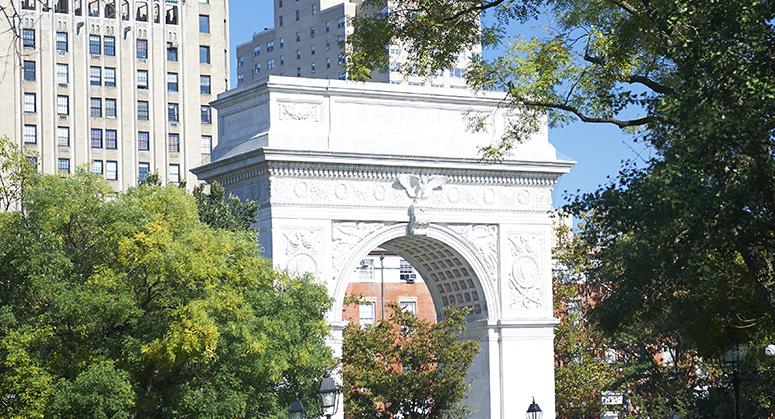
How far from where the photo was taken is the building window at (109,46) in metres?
88.8

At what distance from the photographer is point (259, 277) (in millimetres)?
36781

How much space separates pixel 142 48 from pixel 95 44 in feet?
8.74

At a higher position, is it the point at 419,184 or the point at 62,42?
the point at 62,42

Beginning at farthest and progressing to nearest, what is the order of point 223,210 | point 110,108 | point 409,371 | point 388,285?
point 110,108 → point 388,285 → point 409,371 → point 223,210

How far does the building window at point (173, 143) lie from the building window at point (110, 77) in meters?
4.20

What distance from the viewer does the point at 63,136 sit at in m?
87.2

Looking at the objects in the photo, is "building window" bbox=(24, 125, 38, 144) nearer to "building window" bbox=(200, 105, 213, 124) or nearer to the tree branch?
"building window" bbox=(200, 105, 213, 124)

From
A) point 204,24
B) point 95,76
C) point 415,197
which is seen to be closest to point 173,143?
point 95,76

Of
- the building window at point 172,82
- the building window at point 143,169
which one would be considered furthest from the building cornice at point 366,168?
the building window at point 172,82

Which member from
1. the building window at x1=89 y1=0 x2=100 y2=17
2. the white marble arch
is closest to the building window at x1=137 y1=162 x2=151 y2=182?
the building window at x1=89 y1=0 x2=100 y2=17

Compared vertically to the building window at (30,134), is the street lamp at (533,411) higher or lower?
lower

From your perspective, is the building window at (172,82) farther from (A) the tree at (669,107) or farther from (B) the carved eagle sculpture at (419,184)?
(A) the tree at (669,107)

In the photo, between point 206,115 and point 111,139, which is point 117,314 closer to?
→ point 111,139

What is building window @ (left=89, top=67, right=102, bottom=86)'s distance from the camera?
8838cm
